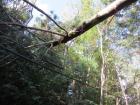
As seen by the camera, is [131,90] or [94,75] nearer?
[94,75]

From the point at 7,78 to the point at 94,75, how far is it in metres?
11.8

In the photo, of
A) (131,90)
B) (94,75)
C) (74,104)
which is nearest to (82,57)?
(94,75)

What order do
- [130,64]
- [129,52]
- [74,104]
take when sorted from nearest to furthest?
[74,104]
[129,52]
[130,64]

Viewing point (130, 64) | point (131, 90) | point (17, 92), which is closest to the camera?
point (17, 92)

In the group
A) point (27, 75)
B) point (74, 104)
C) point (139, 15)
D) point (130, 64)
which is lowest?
point (74, 104)

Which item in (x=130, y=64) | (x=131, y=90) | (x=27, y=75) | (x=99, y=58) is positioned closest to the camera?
(x=27, y=75)

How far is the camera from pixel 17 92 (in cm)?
977

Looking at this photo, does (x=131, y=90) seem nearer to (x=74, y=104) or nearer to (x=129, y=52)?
(x=129, y=52)

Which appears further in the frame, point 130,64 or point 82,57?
point 130,64

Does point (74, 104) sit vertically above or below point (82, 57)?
below

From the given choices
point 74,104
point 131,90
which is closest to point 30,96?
point 74,104

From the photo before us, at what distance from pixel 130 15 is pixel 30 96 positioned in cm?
670

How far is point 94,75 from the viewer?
21.1 meters

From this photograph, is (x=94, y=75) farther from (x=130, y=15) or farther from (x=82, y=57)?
(x=130, y=15)
